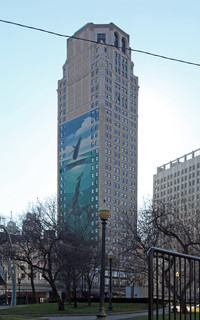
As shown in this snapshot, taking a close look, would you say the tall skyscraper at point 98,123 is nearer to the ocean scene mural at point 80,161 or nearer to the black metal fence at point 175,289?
the ocean scene mural at point 80,161

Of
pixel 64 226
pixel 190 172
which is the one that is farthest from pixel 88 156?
pixel 64 226

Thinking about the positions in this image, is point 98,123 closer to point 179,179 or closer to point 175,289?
A: point 179,179

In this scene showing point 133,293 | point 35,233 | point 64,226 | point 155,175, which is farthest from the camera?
point 155,175

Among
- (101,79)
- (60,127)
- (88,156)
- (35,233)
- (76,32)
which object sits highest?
(76,32)

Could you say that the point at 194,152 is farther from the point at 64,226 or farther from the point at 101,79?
the point at 64,226

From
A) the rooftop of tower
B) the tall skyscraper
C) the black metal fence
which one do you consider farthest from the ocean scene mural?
the black metal fence

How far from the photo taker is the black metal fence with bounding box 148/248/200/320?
6.00 m

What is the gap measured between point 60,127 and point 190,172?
4672cm

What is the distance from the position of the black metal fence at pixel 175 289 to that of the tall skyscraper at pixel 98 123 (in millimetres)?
123815

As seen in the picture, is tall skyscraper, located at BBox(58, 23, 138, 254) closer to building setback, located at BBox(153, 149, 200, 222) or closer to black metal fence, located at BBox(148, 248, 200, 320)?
building setback, located at BBox(153, 149, 200, 222)

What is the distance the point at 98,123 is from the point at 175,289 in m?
129

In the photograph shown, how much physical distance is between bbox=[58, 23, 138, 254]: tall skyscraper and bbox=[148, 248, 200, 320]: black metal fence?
124 m

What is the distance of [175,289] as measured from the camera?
6.59 m

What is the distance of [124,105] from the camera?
144000 mm
